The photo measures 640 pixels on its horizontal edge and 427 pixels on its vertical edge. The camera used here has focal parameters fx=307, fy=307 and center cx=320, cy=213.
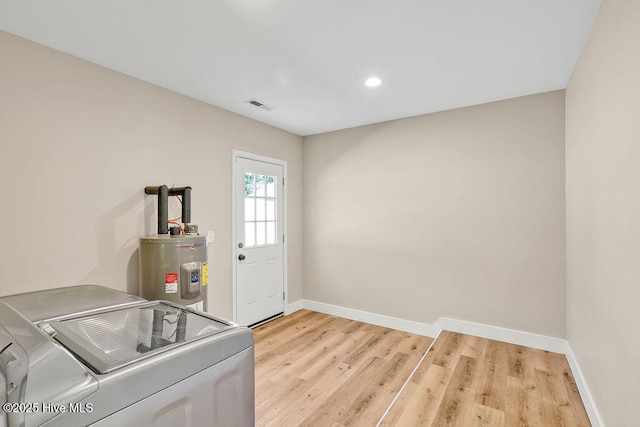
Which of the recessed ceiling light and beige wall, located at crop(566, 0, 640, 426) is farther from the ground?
the recessed ceiling light

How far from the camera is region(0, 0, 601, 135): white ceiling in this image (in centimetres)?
173

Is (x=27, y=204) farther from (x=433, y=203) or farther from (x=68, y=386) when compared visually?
(x=433, y=203)

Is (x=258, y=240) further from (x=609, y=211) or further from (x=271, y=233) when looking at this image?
(x=609, y=211)

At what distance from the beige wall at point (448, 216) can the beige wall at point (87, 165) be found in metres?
1.63

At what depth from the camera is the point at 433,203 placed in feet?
11.3

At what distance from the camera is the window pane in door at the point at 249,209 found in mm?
3625

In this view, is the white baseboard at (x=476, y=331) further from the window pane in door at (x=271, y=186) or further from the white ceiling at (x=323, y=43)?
the white ceiling at (x=323, y=43)

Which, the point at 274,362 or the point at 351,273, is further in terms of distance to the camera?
the point at 351,273

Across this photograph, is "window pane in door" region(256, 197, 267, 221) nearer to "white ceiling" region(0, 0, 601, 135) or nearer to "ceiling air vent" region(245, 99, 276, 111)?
"ceiling air vent" region(245, 99, 276, 111)

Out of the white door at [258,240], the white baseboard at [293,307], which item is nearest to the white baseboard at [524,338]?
the white baseboard at [293,307]

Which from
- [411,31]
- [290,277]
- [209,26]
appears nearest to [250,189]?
[290,277]

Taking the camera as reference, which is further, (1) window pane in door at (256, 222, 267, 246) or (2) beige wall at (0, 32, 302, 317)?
(1) window pane in door at (256, 222, 267, 246)

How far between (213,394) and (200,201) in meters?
2.41

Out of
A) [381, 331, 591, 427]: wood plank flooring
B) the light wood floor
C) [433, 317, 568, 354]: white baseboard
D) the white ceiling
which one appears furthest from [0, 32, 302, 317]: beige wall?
[433, 317, 568, 354]: white baseboard
